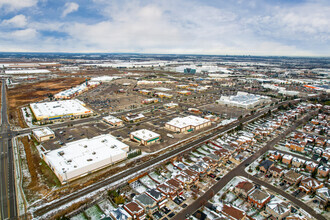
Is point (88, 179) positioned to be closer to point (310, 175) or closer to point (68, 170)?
point (68, 170)

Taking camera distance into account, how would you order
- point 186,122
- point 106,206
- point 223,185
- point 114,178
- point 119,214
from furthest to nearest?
point 186,122
point 114,178
point 223,185
point 106,206
point 119,214

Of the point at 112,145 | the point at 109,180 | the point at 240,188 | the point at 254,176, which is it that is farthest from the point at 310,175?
the point at 112,145

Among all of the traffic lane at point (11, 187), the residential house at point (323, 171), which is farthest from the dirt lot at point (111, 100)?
the residential house at point (323, 171)

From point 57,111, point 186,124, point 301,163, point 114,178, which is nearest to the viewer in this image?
point 114,178

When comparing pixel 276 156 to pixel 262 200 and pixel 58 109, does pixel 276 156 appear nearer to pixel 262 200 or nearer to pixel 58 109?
pixel 262 200

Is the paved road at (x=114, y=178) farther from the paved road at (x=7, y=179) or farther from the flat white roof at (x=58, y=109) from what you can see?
the flat white roof at (x=58, y=109)

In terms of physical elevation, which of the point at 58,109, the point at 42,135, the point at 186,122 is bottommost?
the point at 42,135

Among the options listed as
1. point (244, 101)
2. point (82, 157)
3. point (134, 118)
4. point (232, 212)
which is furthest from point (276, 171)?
point (244, 101)
